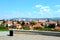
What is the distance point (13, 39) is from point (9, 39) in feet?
0.81

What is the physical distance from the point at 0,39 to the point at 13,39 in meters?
0.80

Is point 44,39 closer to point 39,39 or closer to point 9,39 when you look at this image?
point 39,39

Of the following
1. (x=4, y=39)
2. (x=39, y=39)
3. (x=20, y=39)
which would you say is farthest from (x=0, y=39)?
(x=39, y=39)

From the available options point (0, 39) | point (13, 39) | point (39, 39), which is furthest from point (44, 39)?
point (0, 39)

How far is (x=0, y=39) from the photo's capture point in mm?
10859

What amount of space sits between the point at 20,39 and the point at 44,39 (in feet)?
4.82

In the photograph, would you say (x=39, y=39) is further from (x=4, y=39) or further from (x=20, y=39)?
(x=4, y=39)

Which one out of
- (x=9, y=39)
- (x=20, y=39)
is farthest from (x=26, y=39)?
(x=9, y=39)

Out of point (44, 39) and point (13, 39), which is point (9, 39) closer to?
point (13, 39)

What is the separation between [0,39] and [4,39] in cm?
24

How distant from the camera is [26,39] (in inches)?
429

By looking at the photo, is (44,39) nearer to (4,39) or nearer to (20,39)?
(20,39)

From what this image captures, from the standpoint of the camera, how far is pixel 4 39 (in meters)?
10.9

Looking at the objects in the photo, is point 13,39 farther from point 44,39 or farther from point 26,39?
point 44,39
